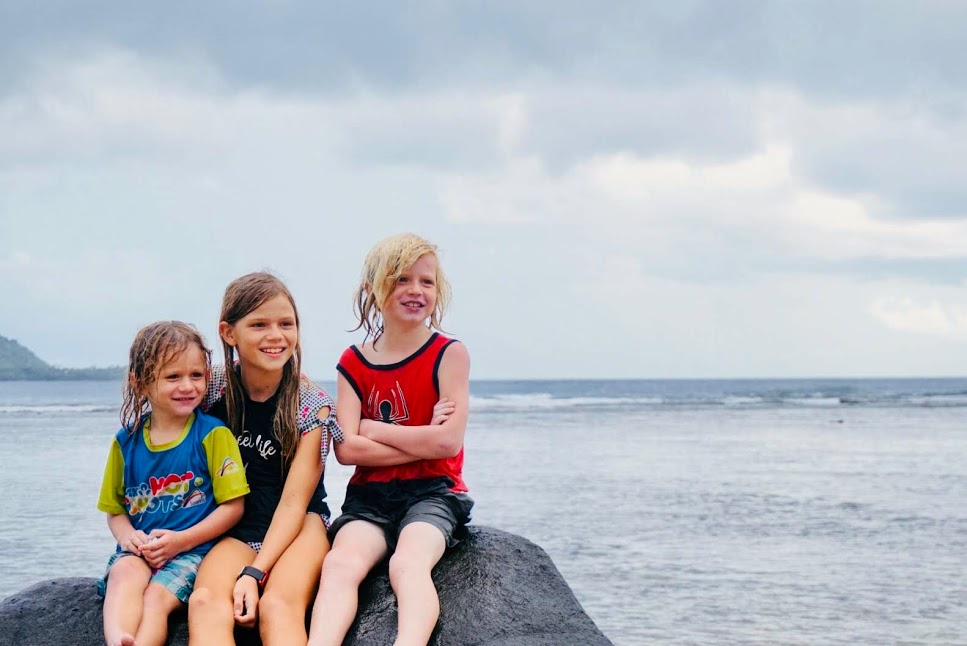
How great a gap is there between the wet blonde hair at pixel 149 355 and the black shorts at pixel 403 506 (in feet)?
2.48

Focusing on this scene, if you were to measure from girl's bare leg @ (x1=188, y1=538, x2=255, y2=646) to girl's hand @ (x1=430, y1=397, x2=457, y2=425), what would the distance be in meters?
0.83

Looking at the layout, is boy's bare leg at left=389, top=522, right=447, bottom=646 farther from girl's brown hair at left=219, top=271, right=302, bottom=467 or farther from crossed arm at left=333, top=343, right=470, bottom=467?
girl's brown hair at left=219, top=271, right=302, bottom=467

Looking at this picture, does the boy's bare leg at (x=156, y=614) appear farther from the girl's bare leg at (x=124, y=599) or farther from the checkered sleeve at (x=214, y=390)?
the checkered sleeve at (x=214, y=390)

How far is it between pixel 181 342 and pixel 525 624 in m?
1.60

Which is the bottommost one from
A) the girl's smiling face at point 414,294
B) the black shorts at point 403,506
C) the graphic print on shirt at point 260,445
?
the black shorts at point 403,506

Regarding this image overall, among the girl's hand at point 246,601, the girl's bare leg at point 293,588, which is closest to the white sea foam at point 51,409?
the girl's bare leg at point 293,588

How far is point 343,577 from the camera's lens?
344 centimetres

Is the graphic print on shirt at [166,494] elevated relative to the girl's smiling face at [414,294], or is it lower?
lower

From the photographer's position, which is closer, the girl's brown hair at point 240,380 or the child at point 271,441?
the child at point 271,441

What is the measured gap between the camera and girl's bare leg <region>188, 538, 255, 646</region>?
3.24 m

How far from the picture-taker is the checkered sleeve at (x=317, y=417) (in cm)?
376

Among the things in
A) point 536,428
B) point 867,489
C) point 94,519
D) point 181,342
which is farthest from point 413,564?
point 536,428

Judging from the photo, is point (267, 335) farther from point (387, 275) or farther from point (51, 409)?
point (51, 409)

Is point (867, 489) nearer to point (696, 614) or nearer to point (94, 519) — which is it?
point (696, 614)
